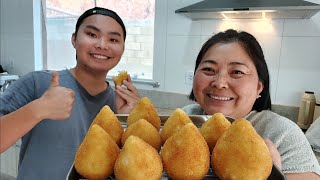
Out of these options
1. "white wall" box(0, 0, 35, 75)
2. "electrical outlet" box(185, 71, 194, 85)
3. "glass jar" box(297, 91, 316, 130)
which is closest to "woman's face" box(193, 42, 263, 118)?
"glass jar" box(297, 91, 316, 130)

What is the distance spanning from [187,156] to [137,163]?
6 cm

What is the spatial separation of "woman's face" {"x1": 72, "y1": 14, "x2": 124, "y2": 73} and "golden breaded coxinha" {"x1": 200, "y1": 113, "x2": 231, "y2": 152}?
67 centimetres

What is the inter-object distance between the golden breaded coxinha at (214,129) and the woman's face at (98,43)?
668mm

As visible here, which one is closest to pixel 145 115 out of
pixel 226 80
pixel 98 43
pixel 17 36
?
pixel 226 80

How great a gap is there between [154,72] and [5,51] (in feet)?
5.78

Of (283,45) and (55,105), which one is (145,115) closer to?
(55,105)

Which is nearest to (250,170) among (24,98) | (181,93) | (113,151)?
(113,151)

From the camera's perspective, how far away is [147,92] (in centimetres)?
224

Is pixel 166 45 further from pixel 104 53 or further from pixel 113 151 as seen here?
pixel 113 151

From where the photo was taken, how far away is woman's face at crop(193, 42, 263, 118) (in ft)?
2.37

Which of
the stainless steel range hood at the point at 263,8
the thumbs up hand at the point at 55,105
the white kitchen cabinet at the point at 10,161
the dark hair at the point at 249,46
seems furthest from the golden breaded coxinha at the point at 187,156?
the white kitchen cabinet at the point at 10,161

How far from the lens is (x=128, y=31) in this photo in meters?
2.36

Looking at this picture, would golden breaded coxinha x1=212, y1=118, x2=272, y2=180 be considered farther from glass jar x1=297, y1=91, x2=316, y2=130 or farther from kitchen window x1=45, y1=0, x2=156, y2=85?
kitchen window x1=45, y1=0, x2=156, y2=85

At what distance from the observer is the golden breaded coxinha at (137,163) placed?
280 millimetres
